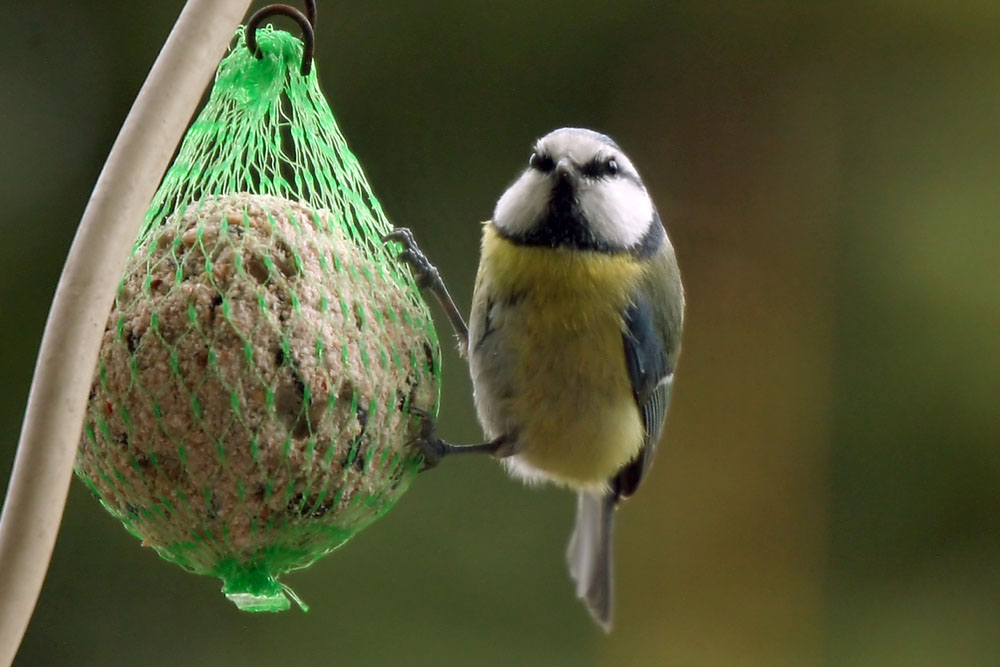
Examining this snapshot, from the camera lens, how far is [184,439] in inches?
40.4

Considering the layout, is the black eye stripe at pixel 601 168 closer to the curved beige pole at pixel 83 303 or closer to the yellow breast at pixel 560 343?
the yellow breast at pixel 560 343

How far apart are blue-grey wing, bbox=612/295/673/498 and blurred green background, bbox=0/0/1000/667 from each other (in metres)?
0.78

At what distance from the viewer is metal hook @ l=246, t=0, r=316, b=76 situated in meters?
1.06

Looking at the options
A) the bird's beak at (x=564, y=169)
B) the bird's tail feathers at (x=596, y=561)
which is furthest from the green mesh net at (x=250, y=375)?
the bird's tail feathers at (x=596, y=561)

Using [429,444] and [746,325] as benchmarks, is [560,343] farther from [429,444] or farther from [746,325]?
[746,325]

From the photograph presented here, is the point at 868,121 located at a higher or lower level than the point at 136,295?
higher

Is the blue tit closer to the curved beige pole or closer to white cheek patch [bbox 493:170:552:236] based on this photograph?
white cheek patch [bbox 493:170:552:236]

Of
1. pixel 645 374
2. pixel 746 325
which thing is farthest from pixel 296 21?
pixel 746 325

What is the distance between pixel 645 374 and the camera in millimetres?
1476

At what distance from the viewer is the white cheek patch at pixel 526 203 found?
4.52 ft

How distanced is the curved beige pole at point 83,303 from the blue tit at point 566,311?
50 cm

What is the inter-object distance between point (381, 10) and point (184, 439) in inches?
63.6

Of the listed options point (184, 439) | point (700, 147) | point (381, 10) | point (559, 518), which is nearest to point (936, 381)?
point (700, 147)

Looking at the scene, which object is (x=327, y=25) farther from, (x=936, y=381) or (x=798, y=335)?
(x=936, y=381)
